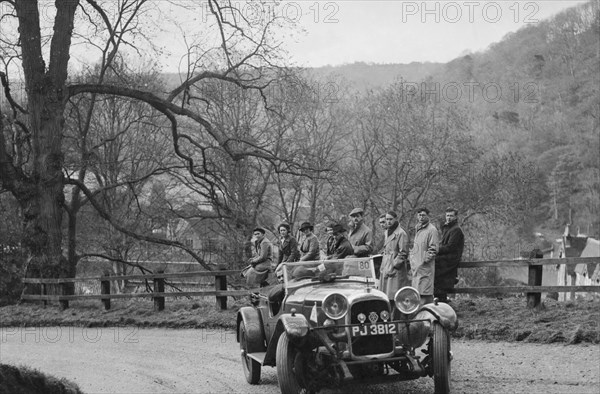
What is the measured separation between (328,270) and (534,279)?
16.4 feet

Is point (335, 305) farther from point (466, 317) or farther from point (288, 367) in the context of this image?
point (466, 317)

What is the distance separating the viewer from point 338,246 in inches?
388

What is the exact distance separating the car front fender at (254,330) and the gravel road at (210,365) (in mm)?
490

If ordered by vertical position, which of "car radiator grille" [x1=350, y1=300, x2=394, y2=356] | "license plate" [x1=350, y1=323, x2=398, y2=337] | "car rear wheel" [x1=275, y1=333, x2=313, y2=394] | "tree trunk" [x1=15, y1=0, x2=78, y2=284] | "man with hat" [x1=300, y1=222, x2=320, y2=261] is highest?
"tree trunk" [x1=15, y1=0, x2=78, y2=284]

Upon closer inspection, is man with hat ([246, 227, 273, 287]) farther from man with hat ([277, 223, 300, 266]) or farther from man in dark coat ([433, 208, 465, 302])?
man in dark coat ([433, 208, 465, 302])

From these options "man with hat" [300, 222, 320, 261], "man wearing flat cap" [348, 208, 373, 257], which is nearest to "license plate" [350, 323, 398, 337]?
"man with hat" [300, 222, 320, 261]

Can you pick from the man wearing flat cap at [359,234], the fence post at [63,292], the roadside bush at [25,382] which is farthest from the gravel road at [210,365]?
the fence post at [63,292]

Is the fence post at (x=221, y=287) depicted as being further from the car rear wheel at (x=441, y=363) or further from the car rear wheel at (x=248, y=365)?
the car rear wheel at (x=441, y=363)

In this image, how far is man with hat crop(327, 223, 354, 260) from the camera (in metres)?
9.75

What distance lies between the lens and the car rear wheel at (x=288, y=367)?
739cm

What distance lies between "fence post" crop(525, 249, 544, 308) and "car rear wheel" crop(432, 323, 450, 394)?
17.3 feet

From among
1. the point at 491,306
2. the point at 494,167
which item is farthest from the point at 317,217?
the point at 491,306

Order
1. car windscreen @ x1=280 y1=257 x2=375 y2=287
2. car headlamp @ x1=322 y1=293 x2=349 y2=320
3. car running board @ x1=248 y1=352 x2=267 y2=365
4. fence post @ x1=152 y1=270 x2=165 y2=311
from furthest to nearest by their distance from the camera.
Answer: fence post @ x1=152 y1=270 x2=165 y2=311 → car windscreen @ x1=280 y1=257 x2=375 y2=287 → car running board @ x1=248 y1=352 x2=267 y2=365 → car headlamp @ x1=322 y1=293 x2=349 y2=320

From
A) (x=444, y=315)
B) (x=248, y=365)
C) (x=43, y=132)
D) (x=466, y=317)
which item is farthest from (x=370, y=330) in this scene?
(x=43, y=132)
